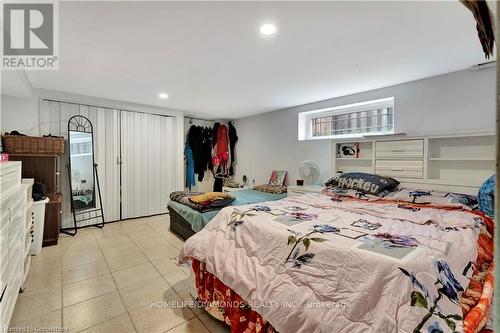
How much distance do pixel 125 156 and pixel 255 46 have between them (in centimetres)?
316

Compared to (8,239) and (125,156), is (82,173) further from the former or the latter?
(8,239)

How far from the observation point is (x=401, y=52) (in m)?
2.06

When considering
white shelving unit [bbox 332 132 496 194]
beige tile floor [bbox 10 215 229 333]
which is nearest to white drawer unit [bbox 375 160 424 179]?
white shelving unit [bbox 332 132 496 194]

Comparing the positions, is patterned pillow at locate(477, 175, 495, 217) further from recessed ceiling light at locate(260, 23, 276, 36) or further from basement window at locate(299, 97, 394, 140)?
recessed ceiling light at locate(260, 23, 276, 36)

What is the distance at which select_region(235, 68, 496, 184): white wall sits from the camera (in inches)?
92.7

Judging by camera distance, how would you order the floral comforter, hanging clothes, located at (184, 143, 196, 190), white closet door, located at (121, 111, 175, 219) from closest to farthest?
the floral comforter → white closet door, located at (121, 111, 175, 219) → hanging clothes, located at (184, 143, 196, 190)

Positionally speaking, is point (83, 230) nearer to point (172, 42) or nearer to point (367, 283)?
point (172, 42)

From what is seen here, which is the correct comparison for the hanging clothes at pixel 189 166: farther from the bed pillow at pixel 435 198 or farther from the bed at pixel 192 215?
the bed pillow at pixel 435 198

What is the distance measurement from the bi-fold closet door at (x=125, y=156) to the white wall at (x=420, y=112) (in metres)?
2.17

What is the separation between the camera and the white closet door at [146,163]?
4.07 metres

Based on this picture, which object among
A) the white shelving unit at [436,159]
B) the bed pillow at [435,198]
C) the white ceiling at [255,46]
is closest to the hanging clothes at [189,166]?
the white ceiling at [255,46]

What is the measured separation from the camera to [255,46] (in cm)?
197

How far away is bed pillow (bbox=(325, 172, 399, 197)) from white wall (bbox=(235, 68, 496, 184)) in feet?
2.30

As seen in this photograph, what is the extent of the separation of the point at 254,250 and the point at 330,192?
1693mm
